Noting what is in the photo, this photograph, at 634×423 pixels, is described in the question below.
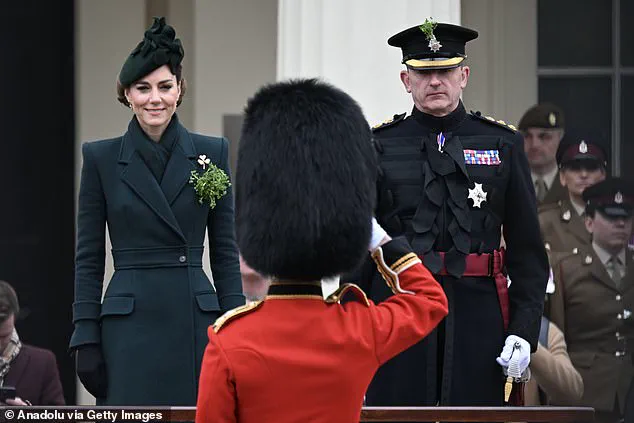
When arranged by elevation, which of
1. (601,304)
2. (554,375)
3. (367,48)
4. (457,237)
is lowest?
(554,375)

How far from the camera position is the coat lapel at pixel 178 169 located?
198 inches

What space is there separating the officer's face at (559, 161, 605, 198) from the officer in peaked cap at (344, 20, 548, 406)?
2.09 m

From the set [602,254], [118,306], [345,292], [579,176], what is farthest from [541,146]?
[345,292]

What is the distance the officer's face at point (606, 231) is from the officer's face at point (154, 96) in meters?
2.64

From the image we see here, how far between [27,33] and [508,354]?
185 inches

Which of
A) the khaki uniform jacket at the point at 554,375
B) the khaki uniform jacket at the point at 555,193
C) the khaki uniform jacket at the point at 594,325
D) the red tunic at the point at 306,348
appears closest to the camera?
the red tunic at the point at 306,348

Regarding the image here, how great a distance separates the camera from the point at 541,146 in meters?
7.52

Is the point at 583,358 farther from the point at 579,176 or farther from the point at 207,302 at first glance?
the point at 207,302

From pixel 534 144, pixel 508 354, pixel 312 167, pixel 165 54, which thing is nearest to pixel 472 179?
pixel 508 354

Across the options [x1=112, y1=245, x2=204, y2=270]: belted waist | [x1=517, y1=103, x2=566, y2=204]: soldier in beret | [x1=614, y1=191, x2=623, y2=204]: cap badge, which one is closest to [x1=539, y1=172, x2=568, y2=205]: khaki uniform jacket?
[x1=517, y1=103, x2=566, y2=204]: soldier in beret

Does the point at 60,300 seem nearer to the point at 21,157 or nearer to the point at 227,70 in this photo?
the point at 21,157

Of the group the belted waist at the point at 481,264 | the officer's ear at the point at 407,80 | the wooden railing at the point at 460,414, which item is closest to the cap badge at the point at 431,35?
the officer's ear at the point at 407,80

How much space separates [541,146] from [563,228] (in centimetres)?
51

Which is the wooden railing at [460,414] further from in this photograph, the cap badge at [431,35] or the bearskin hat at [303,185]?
the cap badge at [431,35]
